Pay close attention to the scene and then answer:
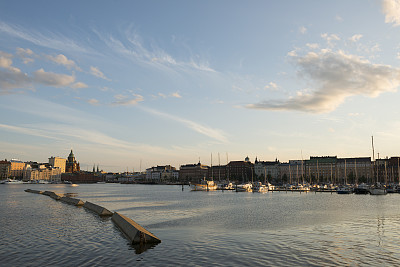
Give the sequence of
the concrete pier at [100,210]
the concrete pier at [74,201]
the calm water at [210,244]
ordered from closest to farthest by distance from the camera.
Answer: the calm water at [210,244]
the concrete pier at [100,210]
the concrete pier at [74,201]

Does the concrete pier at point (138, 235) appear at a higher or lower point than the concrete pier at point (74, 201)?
higher

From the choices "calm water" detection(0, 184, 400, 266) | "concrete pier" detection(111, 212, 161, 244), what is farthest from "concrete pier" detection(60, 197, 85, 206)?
"concrete pier" detection(111, 212, 161, 244)

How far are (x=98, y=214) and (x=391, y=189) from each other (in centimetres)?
13480

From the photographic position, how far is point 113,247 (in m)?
28.9

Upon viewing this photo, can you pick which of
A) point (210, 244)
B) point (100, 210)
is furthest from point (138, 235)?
point (100, 210)

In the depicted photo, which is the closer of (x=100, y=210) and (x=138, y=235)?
(x=138, y=235)

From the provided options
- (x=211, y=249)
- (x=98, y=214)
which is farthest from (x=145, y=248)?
(x=98, y=214)

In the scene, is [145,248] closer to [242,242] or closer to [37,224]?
[242,242]

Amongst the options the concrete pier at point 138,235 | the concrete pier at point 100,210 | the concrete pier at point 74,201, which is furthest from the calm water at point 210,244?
the concrete pier at point 74,201

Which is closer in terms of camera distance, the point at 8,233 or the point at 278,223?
the point at 8,233

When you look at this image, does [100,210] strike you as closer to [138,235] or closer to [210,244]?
[138,235]

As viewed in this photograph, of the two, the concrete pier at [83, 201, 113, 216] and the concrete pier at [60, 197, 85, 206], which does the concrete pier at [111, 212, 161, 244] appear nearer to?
the concrete pier at [83, 201, 113, 216]

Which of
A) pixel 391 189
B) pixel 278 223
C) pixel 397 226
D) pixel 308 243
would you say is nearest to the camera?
pixel 308 243

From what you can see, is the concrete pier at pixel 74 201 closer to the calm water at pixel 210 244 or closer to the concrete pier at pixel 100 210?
the concrete pier at pixel 100 210
